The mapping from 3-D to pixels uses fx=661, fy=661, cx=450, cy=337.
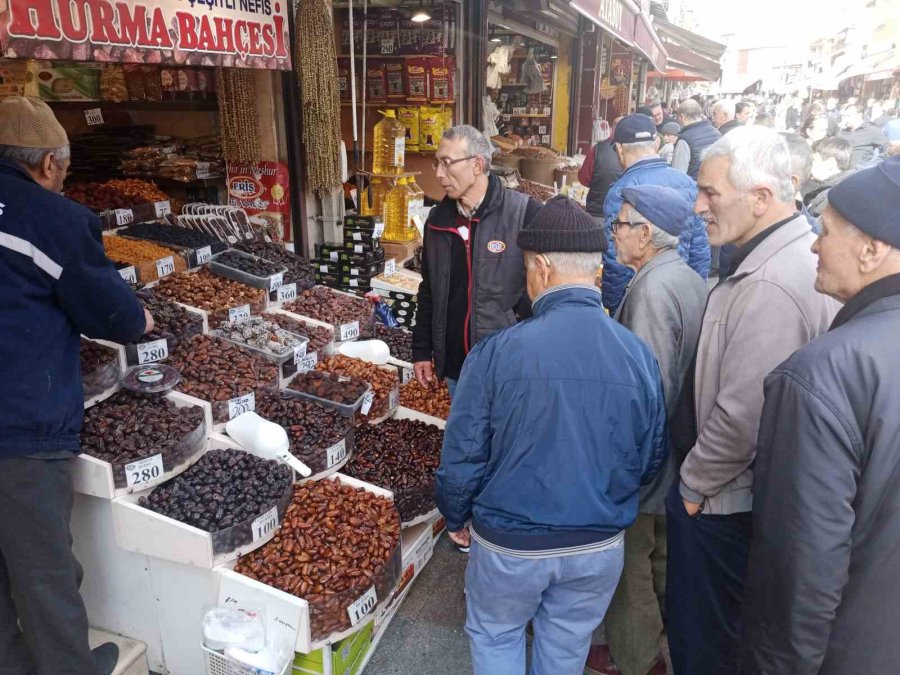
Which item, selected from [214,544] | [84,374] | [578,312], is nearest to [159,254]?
[84,374]

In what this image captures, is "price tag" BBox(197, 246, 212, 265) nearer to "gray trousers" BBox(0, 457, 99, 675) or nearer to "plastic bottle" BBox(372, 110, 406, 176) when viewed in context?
"gray trousers" BBox(0, 457, 99, 675)

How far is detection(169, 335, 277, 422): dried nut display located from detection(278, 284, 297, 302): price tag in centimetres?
78

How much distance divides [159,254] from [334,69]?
179 centimetres

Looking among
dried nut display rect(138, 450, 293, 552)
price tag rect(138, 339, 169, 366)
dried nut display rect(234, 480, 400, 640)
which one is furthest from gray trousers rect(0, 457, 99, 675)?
price tag rect(138, 339, 169, 366)

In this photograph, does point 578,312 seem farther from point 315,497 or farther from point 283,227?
point 283,227

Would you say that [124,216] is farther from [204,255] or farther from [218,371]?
[218,371]

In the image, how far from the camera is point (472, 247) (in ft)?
9.84

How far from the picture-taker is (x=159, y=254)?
3.68 metres

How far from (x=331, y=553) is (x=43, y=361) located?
3.92ft

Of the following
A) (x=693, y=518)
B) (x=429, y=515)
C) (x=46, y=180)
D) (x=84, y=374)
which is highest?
(x=46, y=180)

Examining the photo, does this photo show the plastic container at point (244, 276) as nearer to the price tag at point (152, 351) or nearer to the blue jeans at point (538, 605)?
the price tag at point (152, 351)

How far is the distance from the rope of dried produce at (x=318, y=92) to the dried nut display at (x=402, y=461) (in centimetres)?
205

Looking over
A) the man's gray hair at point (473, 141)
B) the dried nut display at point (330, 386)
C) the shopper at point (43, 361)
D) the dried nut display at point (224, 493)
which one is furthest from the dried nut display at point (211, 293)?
the man's gray hair at point (473, 141)

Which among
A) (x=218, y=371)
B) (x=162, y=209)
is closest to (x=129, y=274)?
(x=218, y=371)
